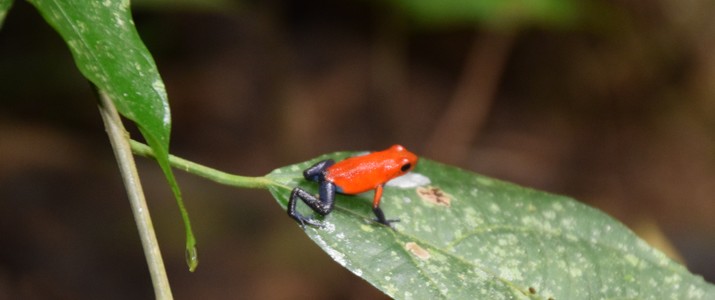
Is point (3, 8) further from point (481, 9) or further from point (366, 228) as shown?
point (481, 9)

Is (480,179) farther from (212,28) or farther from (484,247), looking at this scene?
(212,28)

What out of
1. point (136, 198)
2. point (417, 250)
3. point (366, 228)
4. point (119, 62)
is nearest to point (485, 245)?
point (417, 250)

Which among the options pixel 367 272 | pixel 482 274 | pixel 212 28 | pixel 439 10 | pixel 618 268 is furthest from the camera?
pixel 212 28

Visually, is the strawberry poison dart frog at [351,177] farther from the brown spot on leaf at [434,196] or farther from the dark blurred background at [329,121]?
the dark blurred background at [329,121]

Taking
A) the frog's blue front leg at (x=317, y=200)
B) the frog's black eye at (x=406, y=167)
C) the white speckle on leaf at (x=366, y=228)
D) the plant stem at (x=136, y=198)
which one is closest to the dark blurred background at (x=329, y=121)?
the frog's black eye at (x=406, y=167)

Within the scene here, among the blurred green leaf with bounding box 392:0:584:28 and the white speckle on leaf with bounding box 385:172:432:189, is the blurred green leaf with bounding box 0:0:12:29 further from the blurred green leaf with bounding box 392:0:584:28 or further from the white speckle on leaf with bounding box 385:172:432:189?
the blurred green leaf with bounding box 392:0:584:28

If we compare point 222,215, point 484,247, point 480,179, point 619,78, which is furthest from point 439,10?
point 484,247
